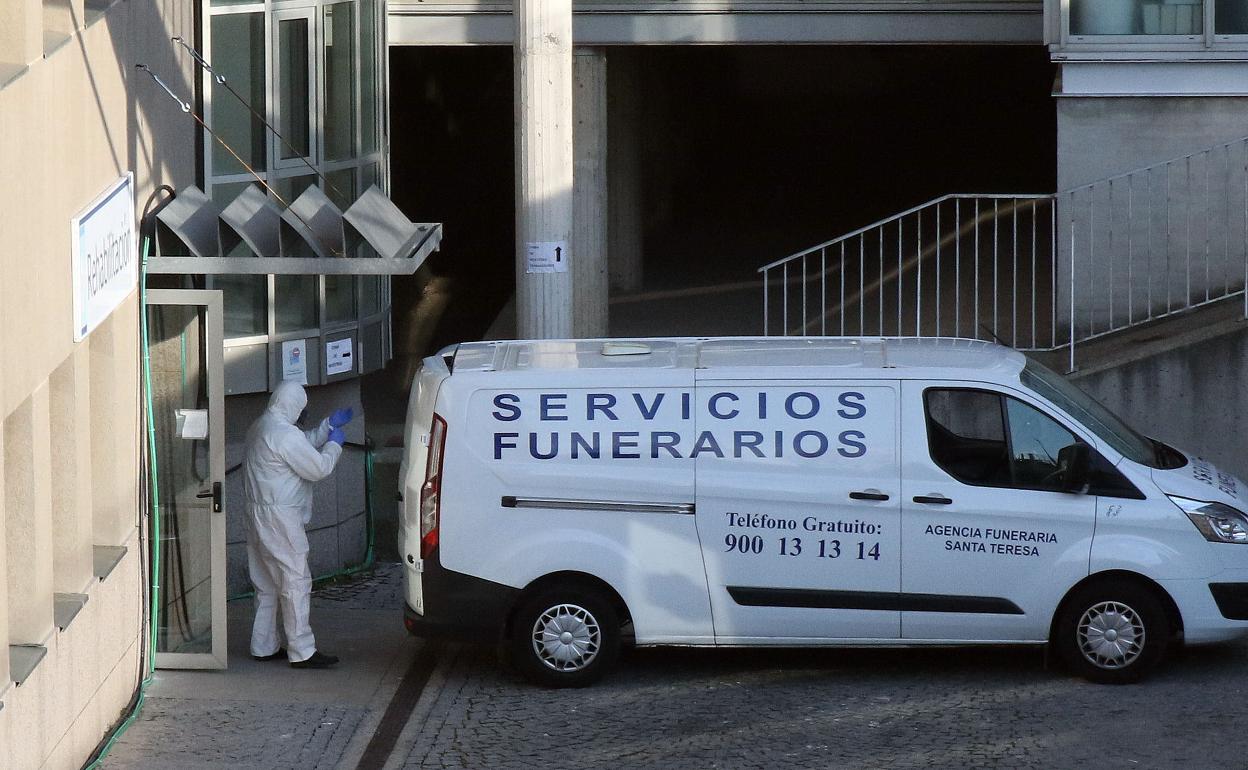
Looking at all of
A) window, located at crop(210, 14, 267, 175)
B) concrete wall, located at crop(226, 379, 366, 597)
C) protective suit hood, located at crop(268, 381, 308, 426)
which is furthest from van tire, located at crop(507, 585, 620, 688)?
window, located at crop(210, 14, 267, 175)

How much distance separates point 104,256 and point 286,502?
6.23 ft

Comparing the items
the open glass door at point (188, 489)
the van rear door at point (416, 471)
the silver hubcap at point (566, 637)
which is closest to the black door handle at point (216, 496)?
the open glass door at point (188, 489)

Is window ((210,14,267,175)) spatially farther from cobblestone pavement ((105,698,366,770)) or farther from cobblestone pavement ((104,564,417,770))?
cobblestone pavement ((105,698,366,770))

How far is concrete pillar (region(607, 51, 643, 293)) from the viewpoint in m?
20.5

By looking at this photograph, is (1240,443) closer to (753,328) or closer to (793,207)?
(753,328)

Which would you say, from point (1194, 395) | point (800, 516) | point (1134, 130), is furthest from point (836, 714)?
point (1134, 130)

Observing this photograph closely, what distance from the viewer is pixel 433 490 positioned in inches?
361

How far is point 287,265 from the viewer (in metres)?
9.34

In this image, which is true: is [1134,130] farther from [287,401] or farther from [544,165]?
[287,401]

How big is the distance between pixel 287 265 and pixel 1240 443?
697cm

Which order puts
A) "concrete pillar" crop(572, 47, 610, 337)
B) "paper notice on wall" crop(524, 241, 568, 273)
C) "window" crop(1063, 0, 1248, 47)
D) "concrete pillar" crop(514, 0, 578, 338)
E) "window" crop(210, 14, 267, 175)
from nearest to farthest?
1. "window" crop(210, 14, 267, 175)
2. "concrete pillar" crop(514, 0, 578, 338)
3. "paper notice on wall" crop(524, 241, 568, 273)
4. "window" crop(1063, 0, 1248, 47)
5. "concrete pillar" crop(572, 47, 610, 337)

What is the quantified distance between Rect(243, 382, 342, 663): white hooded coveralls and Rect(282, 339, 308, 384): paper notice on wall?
160cm

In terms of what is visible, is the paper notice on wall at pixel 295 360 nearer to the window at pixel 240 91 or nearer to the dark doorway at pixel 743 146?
the window at pixel 240 91

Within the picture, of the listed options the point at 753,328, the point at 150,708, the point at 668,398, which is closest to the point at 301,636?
the point at 150,708
